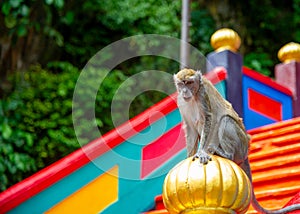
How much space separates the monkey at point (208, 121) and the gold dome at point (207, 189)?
0.56 meters

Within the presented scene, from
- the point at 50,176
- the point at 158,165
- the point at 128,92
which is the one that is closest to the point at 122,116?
the point at 128,92

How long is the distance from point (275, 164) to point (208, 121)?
1563 millimetres

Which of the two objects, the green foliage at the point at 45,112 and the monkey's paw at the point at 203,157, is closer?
the monkey's paw at the point at 203,157

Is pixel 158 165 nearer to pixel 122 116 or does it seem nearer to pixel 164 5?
pixel 122 116

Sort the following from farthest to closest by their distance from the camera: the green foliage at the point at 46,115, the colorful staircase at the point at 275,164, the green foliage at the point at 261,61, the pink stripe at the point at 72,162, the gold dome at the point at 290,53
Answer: the green foliage at the point at 261,61
the green foliage at the point at 46,115
the gold dome at the point at 290,53
the pink stripe at the point at 72,162
the colorful staircase at the point at 275,164

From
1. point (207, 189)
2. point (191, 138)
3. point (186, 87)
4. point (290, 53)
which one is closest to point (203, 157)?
point (207, 189)

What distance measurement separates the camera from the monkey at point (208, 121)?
280 centimetres

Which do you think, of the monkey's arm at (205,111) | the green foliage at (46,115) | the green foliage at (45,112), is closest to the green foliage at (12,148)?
the green foliage at (46,115)

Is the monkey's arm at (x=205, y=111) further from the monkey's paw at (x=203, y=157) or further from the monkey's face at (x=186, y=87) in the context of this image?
the monkey's paw at (x=203, y=157)

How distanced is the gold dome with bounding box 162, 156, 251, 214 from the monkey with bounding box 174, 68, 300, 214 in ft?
1.85

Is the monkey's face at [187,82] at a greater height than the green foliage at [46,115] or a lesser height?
lesser

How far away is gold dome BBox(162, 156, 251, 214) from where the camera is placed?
2145 millimetres

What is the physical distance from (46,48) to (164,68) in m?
1.83

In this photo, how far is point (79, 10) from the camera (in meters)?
8.86
